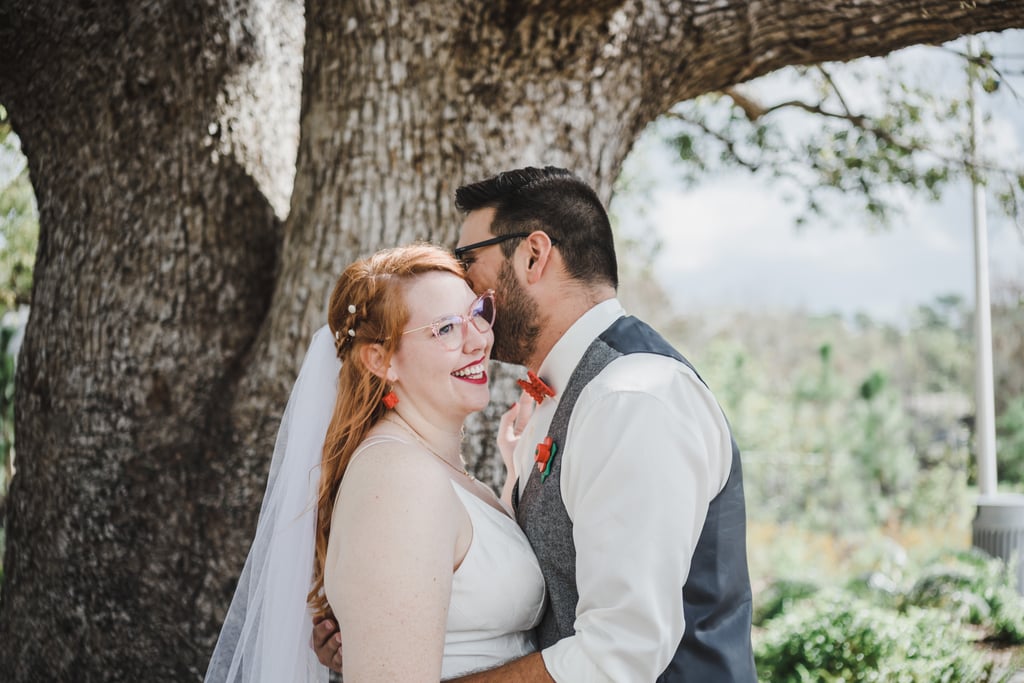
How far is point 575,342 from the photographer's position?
247cm

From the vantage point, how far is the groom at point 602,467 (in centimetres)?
197

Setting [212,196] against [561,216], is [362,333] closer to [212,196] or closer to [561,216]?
[561,216]

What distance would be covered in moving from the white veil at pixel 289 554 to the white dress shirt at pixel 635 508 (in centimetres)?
78

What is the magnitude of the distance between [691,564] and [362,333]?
107 cm

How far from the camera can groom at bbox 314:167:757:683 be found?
6.46ft

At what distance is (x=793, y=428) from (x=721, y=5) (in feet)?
59.1

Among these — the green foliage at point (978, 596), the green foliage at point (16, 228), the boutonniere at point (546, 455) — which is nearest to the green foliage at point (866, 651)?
the green foliage at point (978, 596)

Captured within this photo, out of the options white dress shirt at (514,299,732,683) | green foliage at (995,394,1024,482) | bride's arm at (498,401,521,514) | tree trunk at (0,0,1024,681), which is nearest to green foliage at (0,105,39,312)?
tree trunk at (0,0,1024,681)

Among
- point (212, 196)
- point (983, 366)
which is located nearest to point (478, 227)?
point (212, 196)

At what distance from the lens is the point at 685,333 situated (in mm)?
36344

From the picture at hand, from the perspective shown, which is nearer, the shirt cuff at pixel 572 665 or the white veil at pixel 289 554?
the shirt cuff at pixel 572 665

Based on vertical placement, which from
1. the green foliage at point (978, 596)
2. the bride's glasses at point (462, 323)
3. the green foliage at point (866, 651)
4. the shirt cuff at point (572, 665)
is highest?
the bride's glasses at point (462, 323)

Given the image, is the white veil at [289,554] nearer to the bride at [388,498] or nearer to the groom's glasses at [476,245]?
the bride at [388,498]

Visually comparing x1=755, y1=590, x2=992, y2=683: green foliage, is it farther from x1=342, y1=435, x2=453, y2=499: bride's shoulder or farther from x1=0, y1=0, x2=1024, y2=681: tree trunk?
x1=342, y1=435, x2=453, y2=499: bride's shoulder
